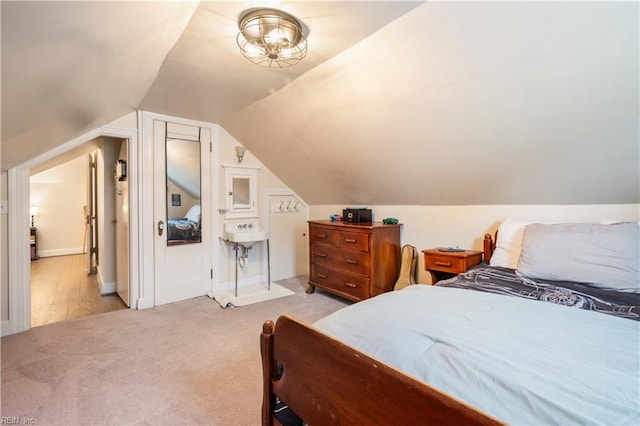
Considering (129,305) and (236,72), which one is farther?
(129,305)

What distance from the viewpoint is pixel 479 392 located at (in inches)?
30.9

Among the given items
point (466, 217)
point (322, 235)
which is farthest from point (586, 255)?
point (322, 235)

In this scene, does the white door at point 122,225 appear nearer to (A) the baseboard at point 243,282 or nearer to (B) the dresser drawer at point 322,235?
(A) the baseboard at point 243,282

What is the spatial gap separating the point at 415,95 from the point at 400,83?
0.45 feet

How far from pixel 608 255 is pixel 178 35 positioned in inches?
112

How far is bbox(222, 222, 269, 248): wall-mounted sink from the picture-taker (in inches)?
143

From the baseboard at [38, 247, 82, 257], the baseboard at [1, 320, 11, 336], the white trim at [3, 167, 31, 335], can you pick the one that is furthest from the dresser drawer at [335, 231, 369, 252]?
the baseboard at [38, 247, 82, 257]

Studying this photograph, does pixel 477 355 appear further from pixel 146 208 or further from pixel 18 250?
pixel 18 250

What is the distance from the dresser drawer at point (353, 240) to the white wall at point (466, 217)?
1.96 ft

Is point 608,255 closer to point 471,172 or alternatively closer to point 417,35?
point 471,172

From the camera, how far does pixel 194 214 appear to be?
3.70m

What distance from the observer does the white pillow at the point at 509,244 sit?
2.29 metres

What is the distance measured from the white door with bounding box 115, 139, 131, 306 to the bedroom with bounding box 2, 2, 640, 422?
35 centimetres

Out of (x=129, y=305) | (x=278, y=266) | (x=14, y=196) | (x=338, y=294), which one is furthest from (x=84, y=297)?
(x=338, y=294)
